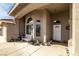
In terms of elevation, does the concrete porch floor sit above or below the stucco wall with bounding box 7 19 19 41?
below

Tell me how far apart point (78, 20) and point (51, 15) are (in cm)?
877

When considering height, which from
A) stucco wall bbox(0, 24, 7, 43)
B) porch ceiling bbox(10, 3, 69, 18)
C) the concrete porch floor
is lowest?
the concrete porch floor

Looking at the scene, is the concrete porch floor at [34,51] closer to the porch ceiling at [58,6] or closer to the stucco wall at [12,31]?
the porch ceiling at [58,6]

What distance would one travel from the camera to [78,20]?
15.7 feet

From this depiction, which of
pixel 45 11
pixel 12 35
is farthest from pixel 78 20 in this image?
pixel 12 35

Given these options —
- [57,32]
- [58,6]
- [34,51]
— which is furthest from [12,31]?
[34,51]

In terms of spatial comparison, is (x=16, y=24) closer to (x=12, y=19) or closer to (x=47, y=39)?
(x=12, y=19)

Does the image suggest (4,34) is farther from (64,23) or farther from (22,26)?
(64,23)

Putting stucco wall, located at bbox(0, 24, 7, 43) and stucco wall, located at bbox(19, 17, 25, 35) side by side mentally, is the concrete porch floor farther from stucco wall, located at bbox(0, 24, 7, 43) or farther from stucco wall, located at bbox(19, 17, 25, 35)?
stucco wall, located at bbox(19, 17, 25, 35)

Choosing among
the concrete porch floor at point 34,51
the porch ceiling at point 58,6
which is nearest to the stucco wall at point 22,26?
the porch ceiling at point 58,6

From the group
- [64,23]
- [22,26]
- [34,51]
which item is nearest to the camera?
[34,51]

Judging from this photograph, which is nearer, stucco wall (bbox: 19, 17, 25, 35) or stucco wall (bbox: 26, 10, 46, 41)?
stucco wall (bbox: 26, 10, 46, 41)

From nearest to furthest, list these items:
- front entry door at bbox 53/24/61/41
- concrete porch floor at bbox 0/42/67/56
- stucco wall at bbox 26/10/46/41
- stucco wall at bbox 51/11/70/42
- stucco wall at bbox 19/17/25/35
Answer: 1. concrete porch floor at bbox 0/42/67/56
2. stucco wall at bbox 26/10/46/41
3. stucco wall at bbox 51/11/70/42
4. front entry door at bbox 53/24/61/41
5. stucco wall at bbox 19/17/25/35

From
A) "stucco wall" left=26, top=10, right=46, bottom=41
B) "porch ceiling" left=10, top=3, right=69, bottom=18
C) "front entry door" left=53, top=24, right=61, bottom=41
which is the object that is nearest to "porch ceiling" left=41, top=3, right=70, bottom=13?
"porch ceiling" left=10, top=3, right=69, bottom=18
